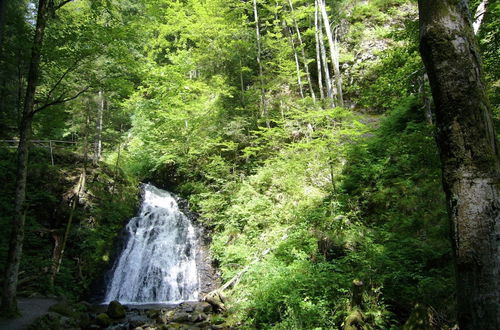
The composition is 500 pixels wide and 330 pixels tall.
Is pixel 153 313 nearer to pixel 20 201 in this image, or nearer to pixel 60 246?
pixel 60 246

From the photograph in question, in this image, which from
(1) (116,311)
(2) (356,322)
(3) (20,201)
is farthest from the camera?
(1) (116,311)

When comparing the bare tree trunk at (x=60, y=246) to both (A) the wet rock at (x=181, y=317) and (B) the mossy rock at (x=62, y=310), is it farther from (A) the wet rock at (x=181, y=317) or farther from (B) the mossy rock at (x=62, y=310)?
(A) the wet rock at (x=181, y=317)

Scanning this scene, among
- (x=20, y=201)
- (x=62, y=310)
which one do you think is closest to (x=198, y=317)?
(x=62, y=310)

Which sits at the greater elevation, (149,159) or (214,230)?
(149,159)

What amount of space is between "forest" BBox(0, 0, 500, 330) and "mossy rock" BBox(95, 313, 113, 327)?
4cm

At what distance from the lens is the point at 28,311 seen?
7086mm

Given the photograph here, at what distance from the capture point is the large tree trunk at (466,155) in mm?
1840

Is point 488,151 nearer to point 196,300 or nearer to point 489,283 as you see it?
point 489,283

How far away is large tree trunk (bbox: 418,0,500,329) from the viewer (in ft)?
6.04

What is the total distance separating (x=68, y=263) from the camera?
10.8m

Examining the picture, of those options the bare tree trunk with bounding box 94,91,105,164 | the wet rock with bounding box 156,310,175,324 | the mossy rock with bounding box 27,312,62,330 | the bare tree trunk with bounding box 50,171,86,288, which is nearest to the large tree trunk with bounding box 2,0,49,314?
the mossy rock with bounding box 27,312,62,330

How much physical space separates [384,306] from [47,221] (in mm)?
12323

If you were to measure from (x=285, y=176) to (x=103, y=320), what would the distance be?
792 centimetres

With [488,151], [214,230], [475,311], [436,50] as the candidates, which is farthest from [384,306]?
[214,230]
